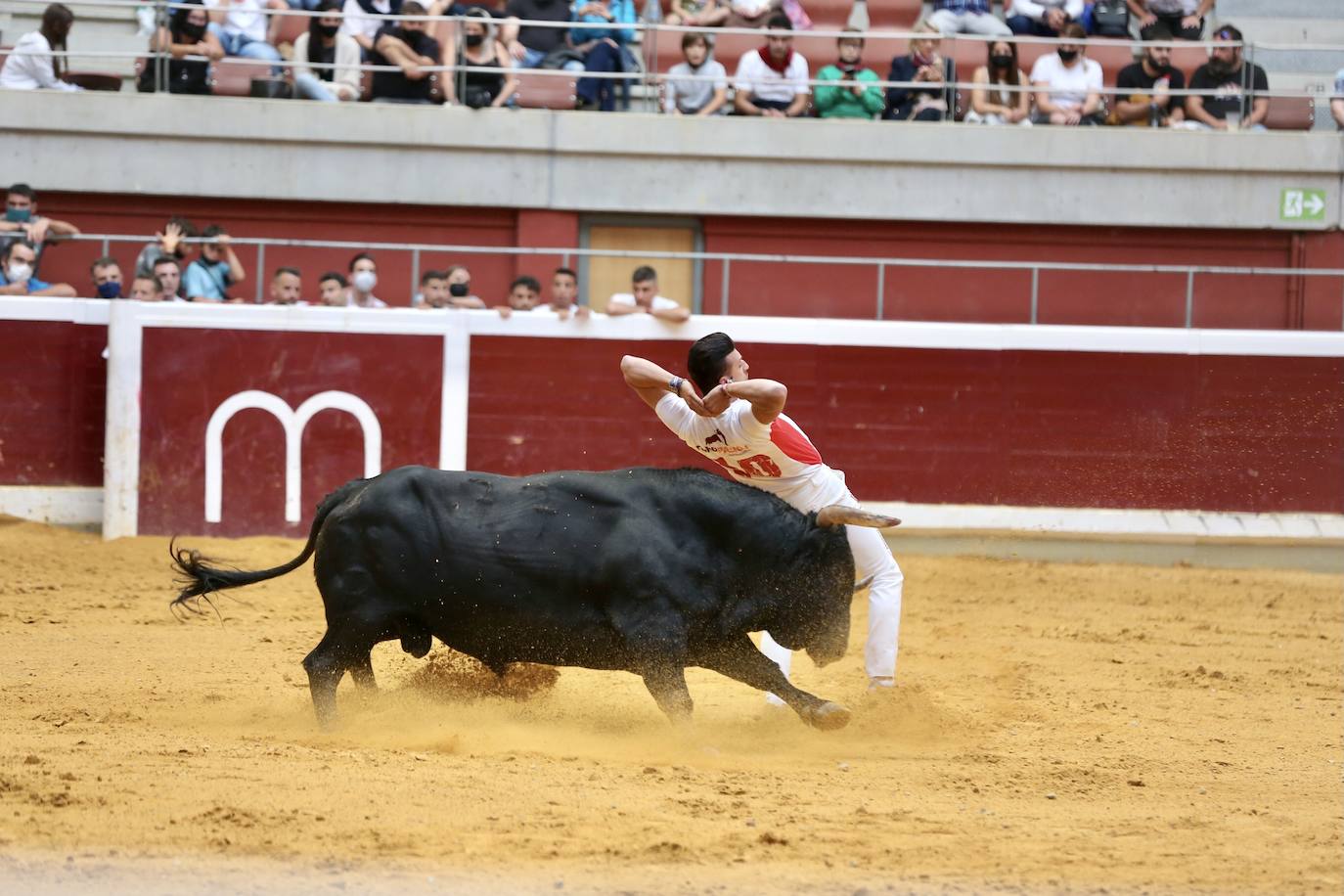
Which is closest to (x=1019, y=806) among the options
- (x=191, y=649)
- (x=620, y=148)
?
(x=191, y=649)

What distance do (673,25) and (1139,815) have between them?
10551 mm

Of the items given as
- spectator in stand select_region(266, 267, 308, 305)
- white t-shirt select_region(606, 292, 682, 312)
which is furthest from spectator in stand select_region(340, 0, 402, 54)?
white t-shirt select_region(606, 292, 682, 312)

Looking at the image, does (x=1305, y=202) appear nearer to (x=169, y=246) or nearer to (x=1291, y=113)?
(x=1291, y=113)

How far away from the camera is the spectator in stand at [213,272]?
1144 cm

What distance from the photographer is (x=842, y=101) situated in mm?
13977

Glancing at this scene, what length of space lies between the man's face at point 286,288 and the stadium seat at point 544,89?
3.52 m

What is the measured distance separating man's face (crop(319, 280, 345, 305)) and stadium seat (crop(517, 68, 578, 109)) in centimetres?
339

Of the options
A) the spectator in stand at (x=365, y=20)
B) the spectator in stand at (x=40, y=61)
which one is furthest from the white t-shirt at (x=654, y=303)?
the spectator in stand at (x=40, y=61)

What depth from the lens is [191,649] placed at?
7.83m

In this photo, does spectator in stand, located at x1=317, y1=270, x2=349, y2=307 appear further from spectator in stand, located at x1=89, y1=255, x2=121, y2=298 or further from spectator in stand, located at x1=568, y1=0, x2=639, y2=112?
spectator in stand, located at x1=568, y1=0, x2=639, y2=112

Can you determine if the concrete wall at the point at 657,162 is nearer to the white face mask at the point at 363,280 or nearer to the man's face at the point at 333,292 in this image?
the white face mask at the point at 363,280

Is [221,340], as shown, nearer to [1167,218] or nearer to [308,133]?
[308,133]

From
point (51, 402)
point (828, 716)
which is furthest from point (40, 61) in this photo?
point (828, 716)

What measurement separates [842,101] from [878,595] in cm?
844
